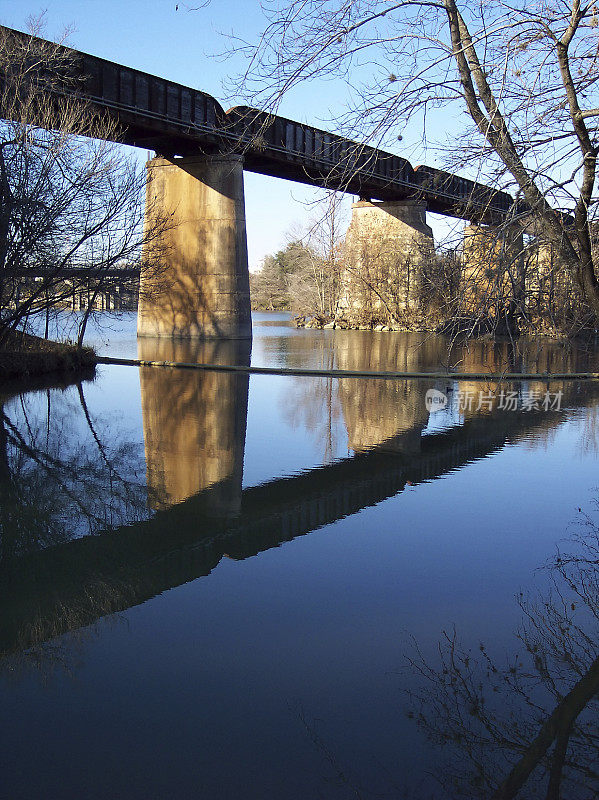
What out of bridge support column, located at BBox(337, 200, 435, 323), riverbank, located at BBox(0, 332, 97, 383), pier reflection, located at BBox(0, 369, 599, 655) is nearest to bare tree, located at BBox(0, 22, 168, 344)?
riverbank, located at BBox(0, 332, 97, 383)

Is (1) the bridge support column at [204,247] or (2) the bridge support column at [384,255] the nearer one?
(1) the bridge support column at [204,247]

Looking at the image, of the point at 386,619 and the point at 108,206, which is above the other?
the point at 108,206

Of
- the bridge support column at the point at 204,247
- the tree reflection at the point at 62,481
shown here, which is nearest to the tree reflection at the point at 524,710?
the tree reflection at the point at 62,481

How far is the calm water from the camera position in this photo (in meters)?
3.33

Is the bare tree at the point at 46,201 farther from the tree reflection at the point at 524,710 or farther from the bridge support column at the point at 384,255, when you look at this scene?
the bridge support column at the point at 384,255

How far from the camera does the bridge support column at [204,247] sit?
31.7 m

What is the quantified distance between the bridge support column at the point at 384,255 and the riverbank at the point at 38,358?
29.7 meters

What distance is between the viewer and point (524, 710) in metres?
3.79

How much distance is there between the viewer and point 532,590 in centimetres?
528

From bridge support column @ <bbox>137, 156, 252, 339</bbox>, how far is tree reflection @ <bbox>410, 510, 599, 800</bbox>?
27892 millimetres

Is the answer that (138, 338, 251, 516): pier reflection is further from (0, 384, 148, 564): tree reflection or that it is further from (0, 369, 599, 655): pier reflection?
(0, 384, 148, 564): tree reflection

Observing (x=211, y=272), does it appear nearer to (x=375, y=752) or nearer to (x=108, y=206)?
(x=108, y=206)

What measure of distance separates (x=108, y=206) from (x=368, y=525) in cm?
1410

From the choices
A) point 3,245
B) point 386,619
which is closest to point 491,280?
point 386,619
